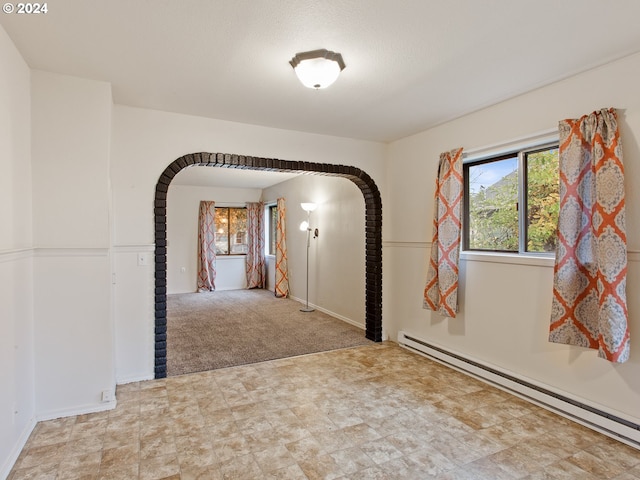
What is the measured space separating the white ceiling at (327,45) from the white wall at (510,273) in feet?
0.56

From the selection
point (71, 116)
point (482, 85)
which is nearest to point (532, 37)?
point (482, 85)

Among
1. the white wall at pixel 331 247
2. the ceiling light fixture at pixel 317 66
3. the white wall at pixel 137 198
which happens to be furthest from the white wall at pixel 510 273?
the white wall at pixel 137 198

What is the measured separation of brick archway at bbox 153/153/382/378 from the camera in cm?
318

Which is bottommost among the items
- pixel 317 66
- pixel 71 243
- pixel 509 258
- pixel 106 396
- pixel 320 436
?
pixel 320 436

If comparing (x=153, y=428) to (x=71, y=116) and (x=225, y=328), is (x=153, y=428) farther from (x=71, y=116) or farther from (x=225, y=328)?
(x=225, y=328)

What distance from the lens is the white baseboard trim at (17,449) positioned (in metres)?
1.89

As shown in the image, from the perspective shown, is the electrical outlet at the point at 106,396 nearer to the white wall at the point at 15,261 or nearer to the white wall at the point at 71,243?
the white wall at the point at 71,243

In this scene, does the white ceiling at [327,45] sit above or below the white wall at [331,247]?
above

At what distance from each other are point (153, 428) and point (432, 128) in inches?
137

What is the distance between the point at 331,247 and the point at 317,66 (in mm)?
3739

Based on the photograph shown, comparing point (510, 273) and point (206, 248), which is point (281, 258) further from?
point (510, 273)

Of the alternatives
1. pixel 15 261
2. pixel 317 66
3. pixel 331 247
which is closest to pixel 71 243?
pixel 15 261

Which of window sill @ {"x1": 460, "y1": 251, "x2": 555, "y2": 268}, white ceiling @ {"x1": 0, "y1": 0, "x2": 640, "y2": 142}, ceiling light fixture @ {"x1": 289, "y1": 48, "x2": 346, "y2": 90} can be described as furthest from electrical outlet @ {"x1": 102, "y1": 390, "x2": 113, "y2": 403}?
window sill @ {"x1": 460, "y1": 251, "x2": 555, "y2": 268}

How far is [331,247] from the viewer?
5.73 meters
